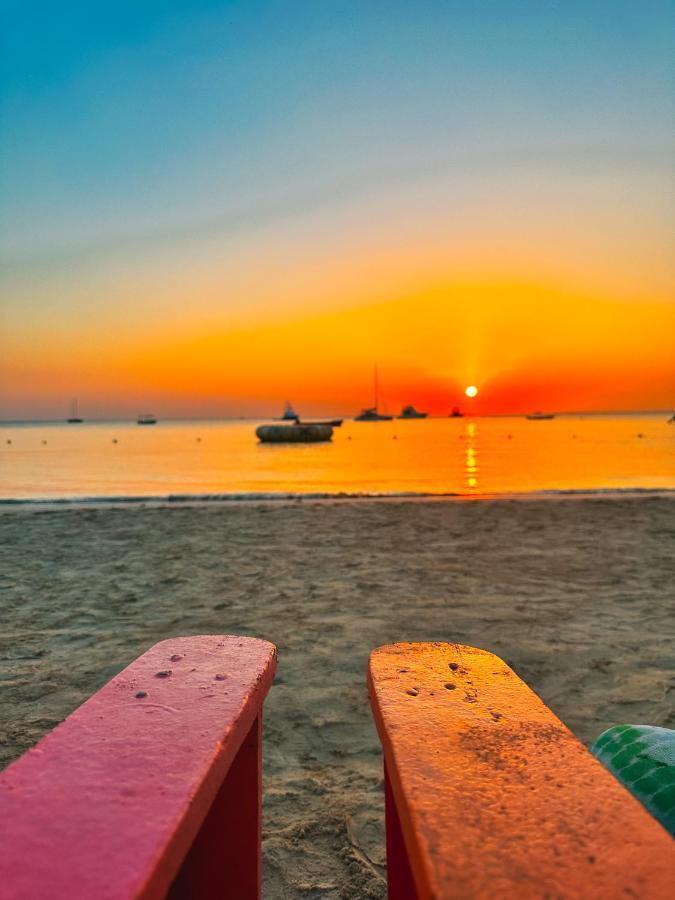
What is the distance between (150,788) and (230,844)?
0.75 metres

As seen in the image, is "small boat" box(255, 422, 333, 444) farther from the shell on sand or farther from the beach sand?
the beach sand

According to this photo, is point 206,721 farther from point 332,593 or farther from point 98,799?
point 332,593

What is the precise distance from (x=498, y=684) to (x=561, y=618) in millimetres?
3972

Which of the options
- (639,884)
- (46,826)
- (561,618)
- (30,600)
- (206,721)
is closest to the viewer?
(639,884)

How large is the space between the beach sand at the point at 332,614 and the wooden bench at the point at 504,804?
135 cm

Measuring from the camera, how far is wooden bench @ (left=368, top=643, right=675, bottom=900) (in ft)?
2.39

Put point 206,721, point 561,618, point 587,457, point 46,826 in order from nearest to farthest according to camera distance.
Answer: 1. point 46,826
2. point 206,721
3. point 561,618
4. point 587,457

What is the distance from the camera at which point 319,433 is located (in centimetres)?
5631

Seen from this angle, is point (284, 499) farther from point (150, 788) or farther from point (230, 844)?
point (150, 788)

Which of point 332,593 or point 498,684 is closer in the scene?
point 498,684

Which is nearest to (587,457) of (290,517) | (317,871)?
(290,517)

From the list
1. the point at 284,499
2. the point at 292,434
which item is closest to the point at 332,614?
the point at 284,499

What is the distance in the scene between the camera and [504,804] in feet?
2.89

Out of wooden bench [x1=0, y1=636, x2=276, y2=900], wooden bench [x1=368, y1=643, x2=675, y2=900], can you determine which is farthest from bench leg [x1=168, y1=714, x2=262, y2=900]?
wooden bench [x1=368, y1=643, x2=675, y2=900]
